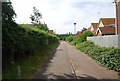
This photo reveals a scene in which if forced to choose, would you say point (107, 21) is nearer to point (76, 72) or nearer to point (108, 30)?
point (108, 30)

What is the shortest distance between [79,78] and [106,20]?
33.7 m

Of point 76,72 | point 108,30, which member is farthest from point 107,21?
point 76,72

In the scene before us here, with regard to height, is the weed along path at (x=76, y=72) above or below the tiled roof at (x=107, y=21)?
below

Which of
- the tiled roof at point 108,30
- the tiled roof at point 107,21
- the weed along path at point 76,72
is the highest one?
the tiled roof at point 107,21

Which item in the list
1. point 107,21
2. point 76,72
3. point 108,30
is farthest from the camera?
point 107,21

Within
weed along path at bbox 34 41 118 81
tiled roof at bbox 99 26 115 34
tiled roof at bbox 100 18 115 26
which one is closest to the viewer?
weed along path at bbox 34 41 118 81

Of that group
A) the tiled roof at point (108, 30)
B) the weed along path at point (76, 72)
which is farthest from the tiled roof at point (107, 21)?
the weed along path at point (76, 72)

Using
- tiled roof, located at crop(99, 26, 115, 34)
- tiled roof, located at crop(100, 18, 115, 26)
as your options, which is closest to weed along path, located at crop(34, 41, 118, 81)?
tiled roof, located at crop(99, 26, 115, 34)

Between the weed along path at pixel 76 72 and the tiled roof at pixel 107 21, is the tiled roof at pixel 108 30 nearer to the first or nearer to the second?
the tiled roof at pixel 107 21

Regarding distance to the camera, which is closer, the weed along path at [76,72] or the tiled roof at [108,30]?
the weed along path at [76,72]

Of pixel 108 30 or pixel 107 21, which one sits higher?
pixel 107 21

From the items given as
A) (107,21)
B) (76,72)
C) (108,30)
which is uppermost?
(107,21)

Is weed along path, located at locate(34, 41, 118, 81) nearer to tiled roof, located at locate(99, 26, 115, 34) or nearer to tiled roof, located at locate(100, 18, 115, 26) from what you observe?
tiled roof, located at locate(99, 26, 115, 34)

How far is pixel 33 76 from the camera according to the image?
23.8 ft
